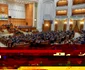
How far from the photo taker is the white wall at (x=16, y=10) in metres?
27.4

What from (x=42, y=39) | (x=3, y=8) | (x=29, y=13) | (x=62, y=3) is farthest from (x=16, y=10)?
(x=42, y=39)

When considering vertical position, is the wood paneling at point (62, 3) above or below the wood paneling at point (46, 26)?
above

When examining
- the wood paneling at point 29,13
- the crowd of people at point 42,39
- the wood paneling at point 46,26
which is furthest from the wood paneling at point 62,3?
the crowd of people at point 42,39

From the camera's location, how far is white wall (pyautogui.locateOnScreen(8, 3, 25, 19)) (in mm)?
27422

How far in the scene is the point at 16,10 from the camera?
28.2 meters

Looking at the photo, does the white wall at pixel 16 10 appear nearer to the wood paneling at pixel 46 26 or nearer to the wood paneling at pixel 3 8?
the wood paneling at pixel 3 8

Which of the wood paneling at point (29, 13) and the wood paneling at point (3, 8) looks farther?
the wood paneling at point (29, 13)

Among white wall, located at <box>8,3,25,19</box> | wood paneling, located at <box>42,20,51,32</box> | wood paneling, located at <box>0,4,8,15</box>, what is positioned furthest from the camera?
white wall, located at <box>8,3,25,19</box>

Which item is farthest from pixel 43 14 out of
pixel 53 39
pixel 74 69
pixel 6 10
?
pixel 74 69

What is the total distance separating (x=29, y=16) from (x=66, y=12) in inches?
293

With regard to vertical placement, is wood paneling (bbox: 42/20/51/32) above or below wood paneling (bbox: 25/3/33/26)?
below

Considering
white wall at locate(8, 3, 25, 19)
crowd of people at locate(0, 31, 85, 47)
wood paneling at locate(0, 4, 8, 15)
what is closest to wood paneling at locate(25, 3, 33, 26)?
white wall at locate(8, 3, 25, 19)

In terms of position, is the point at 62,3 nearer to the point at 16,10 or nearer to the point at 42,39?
the point at 16,10

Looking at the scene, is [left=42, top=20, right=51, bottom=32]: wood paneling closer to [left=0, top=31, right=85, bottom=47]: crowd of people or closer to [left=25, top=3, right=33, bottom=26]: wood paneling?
[left=25, top=3, right=33, bottom=26]: wood paneling
